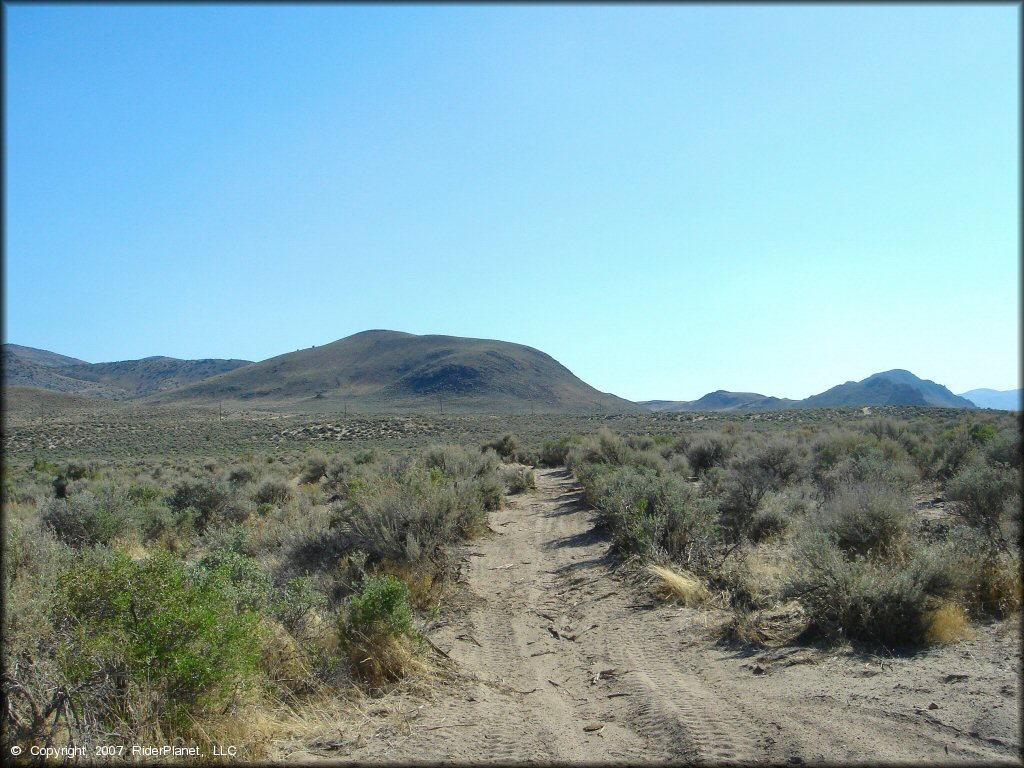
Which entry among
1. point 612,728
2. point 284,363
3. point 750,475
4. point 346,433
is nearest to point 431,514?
point 612,728

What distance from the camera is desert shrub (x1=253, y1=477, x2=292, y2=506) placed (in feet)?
57.7

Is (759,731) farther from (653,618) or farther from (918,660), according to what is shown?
(653,618)

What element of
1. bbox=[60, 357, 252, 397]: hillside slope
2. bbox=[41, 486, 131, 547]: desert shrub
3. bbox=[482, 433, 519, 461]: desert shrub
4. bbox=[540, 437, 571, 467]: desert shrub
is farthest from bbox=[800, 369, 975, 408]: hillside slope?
bbox=[60, 357, 252, 397]: hillside slope

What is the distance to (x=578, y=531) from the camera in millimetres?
13547

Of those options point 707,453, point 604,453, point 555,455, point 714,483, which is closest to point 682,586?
point 714,483

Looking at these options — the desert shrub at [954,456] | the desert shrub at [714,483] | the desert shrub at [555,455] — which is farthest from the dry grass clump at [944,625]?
the desert shrub at [555,455]

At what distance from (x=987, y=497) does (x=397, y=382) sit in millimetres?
113514

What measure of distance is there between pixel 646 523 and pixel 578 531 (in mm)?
3713

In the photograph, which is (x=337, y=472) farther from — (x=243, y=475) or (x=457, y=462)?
(x=457, y=462)

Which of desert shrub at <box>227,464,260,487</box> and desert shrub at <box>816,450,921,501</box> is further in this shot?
desert shrub at <box>227,464,260,487</box>

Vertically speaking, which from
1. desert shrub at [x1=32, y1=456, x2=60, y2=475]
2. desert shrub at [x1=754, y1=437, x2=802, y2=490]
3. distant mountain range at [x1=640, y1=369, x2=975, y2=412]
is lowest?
desert shrub at [x1=32, y1=456, x2=60, y2=475]

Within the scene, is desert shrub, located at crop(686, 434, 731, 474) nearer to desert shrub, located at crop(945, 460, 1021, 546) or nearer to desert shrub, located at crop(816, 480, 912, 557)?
desert shrub, located at crop(945, 460, 1021, 546)

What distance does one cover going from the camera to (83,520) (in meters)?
11.3

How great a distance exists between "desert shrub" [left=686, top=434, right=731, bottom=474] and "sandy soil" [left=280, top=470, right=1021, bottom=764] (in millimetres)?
13291
